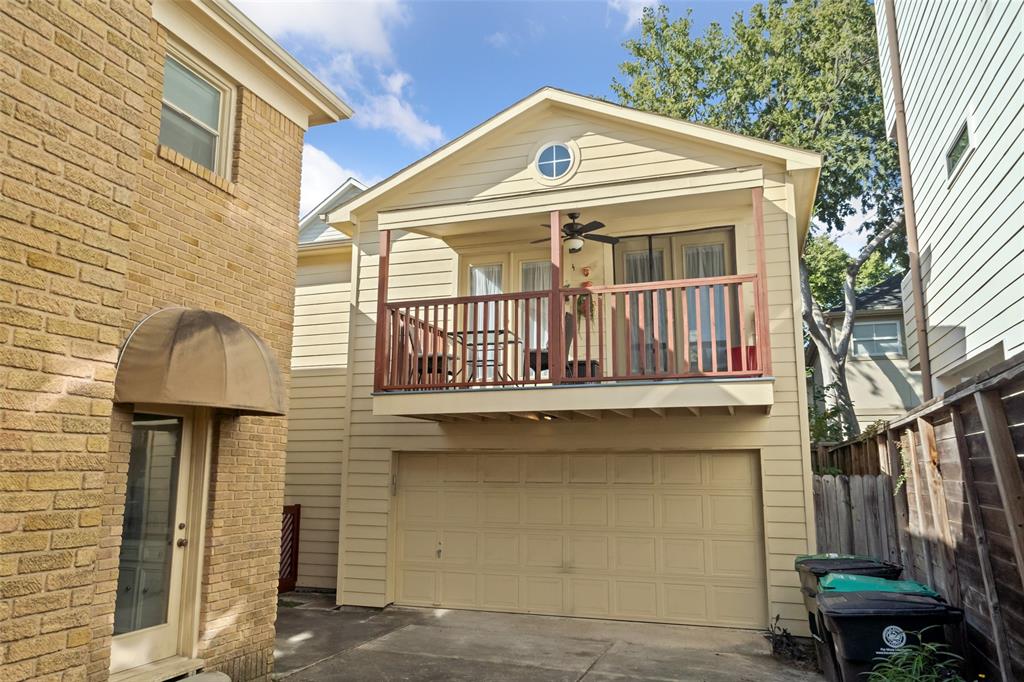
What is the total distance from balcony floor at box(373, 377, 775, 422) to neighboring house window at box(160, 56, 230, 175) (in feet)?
10.7

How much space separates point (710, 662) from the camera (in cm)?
659

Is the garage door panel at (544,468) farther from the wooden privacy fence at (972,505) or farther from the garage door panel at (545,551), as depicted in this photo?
the wooden privacy fence at (972,505)

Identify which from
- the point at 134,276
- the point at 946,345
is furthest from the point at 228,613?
the point at 946,345

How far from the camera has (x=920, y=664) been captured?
14.0ft

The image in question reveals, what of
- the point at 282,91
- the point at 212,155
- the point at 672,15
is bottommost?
the point at 212,155

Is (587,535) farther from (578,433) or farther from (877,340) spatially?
(877,340)

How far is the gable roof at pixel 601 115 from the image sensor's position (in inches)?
325

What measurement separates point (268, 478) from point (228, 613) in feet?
3.68

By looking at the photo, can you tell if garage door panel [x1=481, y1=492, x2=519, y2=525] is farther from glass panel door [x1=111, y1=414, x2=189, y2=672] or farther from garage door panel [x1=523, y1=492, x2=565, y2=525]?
glass panel door [x1=111, y1=414, x2=189, y2=672]

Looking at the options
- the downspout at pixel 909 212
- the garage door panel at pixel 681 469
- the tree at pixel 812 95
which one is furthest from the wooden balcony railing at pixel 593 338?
the tree at pixel 812 95

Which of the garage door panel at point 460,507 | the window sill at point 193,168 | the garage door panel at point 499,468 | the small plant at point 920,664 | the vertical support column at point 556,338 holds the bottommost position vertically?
the small plant at point 920,664

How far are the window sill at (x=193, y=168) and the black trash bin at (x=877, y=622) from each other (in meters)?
5.66

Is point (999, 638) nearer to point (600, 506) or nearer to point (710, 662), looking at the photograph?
point (710, 662)

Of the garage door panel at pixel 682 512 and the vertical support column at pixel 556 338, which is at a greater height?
the vertical support column at pixel 556 338
